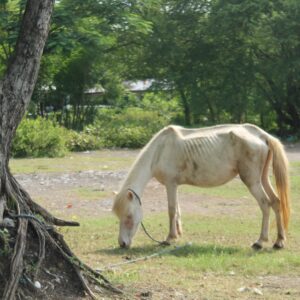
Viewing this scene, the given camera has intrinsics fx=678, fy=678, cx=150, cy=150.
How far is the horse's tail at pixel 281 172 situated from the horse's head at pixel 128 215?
77.1 inches

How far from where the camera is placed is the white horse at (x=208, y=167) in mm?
9250

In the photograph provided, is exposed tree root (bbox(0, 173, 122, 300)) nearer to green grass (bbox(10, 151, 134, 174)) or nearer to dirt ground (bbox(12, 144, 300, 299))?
dirt ground (bbox(12, 144, 300, 299))

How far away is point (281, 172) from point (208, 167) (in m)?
1.04

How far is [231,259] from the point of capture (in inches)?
323

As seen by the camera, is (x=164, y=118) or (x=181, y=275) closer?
(x=181, y=275)

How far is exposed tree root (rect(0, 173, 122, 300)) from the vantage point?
5.54 m

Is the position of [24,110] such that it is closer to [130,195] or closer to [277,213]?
[130,195]

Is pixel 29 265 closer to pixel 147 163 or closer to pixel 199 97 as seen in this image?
pixel 147 163

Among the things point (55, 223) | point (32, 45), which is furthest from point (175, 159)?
point (32, 45)

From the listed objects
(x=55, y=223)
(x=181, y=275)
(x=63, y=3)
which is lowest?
(x=181, y=275)

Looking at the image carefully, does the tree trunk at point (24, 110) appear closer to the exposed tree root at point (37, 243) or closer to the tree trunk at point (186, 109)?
the exposed tree root at point (37, 243)

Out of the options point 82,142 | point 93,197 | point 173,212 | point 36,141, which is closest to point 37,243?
point 173,212

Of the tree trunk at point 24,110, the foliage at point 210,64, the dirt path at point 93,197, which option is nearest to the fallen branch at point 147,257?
the tree trunk at point 24,110

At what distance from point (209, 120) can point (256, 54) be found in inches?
164
